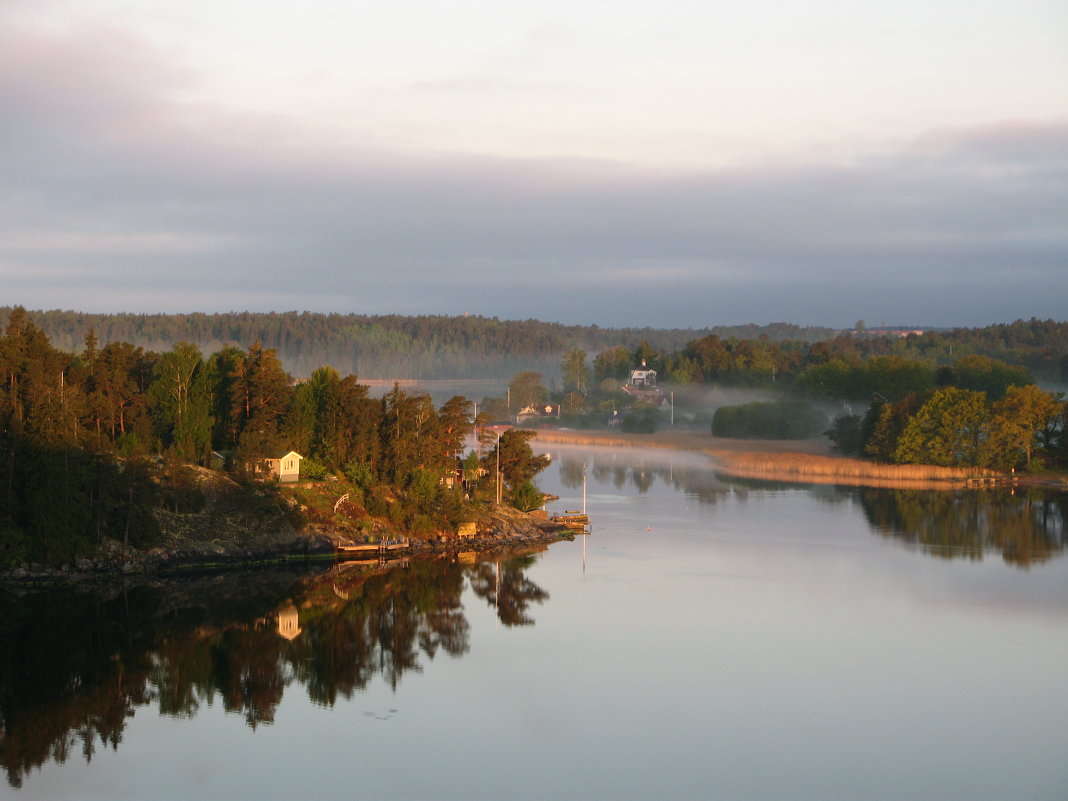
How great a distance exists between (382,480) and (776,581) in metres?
14.4

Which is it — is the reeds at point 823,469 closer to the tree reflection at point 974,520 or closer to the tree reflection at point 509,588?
the tree reflection at point 974,520

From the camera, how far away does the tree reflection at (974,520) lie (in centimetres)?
4206

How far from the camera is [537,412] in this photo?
109 meters

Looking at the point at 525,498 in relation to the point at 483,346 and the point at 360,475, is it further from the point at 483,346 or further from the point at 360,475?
the point at 483,346

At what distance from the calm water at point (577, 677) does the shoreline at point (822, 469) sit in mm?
21403

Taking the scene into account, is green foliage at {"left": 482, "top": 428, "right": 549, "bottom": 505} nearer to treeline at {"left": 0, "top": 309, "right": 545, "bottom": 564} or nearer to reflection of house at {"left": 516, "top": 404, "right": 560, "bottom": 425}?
treeline at {"left": 0, "top": 309, "right": 545, "bottom": 564}

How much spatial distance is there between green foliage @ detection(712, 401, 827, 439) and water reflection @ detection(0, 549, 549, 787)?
166 feet

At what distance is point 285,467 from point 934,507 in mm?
28546

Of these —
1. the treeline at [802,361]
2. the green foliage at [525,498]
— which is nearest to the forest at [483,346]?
the treeline at [802,361]

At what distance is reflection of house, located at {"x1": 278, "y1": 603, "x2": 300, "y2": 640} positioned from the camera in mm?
29269

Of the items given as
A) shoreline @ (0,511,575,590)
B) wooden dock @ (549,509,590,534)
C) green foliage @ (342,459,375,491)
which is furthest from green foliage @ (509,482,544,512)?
green foliage @ (342,459,375,491)

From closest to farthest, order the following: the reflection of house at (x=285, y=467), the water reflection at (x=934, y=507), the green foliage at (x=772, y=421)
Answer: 1. the reflection of house at (x=285, y=467)
2. the water reflection at (x=934, y=507)
3. the green foliage at (x=772, y=421)

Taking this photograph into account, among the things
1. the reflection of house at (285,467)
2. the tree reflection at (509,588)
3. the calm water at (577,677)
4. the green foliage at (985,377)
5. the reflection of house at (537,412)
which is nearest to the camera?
the calm water at (577,677)

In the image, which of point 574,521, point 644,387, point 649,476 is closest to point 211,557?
point 574,521
